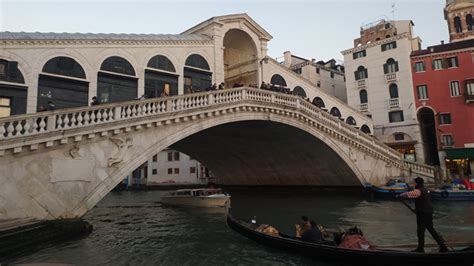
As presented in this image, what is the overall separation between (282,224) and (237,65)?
487 inches

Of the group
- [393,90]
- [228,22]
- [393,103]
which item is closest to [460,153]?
[393,103]

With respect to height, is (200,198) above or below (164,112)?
below

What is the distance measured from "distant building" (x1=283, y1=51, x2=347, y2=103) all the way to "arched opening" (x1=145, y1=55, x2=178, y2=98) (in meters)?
18.6

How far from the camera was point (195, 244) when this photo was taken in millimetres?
9734

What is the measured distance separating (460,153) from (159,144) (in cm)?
2292

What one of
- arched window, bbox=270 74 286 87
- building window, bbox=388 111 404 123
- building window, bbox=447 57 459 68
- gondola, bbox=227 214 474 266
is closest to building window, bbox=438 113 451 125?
building window, bbox=388 111 404 123

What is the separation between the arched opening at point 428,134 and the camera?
2708 cm

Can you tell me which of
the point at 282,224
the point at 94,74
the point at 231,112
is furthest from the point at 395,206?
the point at 94,74

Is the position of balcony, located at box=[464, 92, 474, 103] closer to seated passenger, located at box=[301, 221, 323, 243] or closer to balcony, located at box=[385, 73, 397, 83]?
balcony, located at box=[385, 73, 397, 83]

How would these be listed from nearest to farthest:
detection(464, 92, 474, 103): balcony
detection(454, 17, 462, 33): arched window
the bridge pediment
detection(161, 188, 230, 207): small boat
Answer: detection(161, 188, 230, 207): small boat < the bridge pediment < detection(464, 92, 474, 103): balcony < detection(454, 17, 462, 33): arched window

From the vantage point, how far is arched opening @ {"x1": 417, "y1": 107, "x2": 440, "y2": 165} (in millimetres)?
27078

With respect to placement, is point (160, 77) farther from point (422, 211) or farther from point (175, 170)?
point (175, 170)

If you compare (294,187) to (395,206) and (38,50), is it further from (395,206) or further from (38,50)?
(38,50)

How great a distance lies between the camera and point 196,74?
17.4 meters
